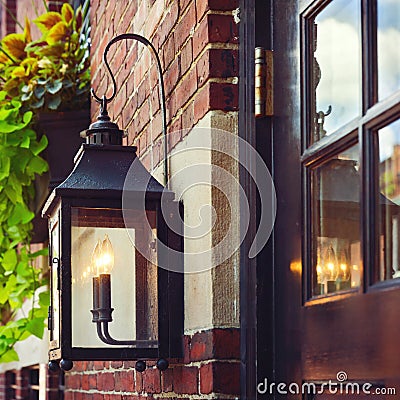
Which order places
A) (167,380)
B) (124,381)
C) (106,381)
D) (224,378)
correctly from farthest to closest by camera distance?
(106,381)
(124,381)
(167,380)
(224,378)

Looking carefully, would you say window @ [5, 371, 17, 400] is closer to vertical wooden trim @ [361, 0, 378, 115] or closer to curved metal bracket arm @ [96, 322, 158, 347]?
curved metal bracket arm @ [96, 322, 158, 347]

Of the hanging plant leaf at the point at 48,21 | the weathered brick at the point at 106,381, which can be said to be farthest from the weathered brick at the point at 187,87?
the hanging plant leaf at the point at 48,21

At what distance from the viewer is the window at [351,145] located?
4.82 ft

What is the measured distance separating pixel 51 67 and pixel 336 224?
2.16 metres

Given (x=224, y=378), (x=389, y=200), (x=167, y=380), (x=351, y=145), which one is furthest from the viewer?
(x=167, y=380)

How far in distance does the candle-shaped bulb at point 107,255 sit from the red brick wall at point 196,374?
215 millimetres

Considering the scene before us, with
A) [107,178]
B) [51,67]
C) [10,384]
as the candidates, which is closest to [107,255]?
[107,178]

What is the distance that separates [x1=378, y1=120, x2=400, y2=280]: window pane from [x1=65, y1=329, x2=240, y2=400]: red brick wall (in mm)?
442

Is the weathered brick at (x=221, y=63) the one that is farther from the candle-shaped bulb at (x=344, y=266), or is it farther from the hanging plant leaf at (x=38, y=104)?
the hanging plant leaf at (x=38, y=104)

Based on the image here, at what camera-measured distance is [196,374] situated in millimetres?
1920

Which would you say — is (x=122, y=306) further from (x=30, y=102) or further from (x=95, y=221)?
(x=30, y=102)

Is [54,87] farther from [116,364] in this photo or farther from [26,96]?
[116,364]

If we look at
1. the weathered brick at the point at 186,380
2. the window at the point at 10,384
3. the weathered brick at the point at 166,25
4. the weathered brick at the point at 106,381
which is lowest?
the window at the point at 10,384

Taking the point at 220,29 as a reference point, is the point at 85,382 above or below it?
below
